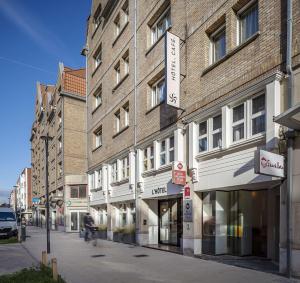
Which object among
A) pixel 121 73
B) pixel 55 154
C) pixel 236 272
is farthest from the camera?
pixel 55 154

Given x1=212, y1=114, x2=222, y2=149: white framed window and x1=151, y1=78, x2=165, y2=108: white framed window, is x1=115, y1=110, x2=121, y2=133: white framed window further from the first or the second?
x1=212, y1=114, x2=222, y2=149: white framed window

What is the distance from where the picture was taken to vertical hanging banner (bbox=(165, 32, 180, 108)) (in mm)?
13805

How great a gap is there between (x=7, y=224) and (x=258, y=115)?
21192 millimetres

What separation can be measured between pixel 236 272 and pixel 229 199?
3.51 meters

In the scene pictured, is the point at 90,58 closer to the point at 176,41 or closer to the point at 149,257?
the point at 176,41

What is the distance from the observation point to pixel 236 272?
31.2ft

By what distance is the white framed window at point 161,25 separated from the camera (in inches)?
663

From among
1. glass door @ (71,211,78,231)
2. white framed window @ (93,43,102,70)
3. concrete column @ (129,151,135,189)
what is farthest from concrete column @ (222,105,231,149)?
glass door @ (71,211,78,231)

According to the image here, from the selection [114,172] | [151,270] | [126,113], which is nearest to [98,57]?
[126,113]

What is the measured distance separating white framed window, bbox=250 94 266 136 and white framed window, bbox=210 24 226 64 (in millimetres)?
2796

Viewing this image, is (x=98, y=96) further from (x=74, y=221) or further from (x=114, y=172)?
(x=74, y=221)

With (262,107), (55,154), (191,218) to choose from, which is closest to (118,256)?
(191,218)

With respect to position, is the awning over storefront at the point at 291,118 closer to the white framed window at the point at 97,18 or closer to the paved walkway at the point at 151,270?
the paved walkway at the point at 151,270

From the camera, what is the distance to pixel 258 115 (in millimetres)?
10273
